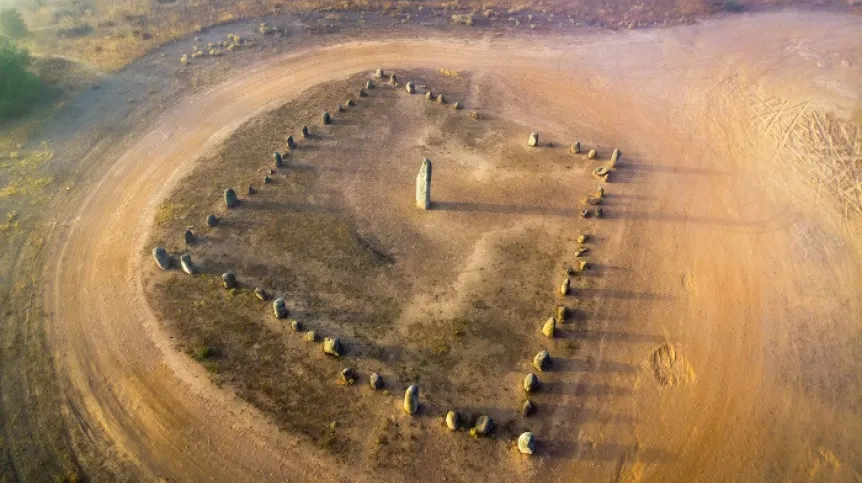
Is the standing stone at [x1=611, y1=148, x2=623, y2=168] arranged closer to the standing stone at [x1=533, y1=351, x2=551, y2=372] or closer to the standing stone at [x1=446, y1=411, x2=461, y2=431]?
the standing stone at [x1=533, y1=351, x2=551, y2=372]

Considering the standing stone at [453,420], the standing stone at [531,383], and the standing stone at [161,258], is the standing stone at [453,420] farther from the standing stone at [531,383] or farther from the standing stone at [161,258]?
the standing stone at [161,258]

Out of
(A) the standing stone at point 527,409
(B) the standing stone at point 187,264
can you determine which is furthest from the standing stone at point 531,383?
(B) the standing stone at point 187,264

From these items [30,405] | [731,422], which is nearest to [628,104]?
[731,422]

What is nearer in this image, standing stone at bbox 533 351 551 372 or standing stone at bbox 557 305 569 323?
standing stone at bbox 533 351 551 372

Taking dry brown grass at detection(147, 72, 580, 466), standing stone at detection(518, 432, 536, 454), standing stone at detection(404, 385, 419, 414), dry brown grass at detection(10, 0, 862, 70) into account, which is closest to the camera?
standing stone at detection(518, 432, 536, 454)

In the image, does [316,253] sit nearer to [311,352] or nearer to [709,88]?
[311,352]

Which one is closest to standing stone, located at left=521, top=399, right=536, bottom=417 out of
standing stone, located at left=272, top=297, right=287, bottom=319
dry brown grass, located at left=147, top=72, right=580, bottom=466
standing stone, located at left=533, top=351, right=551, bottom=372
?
dry brown grass, located at left=147, top=72, right=580, bottom=466

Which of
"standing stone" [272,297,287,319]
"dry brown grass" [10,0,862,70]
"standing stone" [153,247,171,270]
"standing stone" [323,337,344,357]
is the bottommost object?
"standing stone" [323,337,344,357]

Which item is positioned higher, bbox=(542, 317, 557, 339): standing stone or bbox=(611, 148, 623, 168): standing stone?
bbox=(611, 148, 623, 168): standing stone
